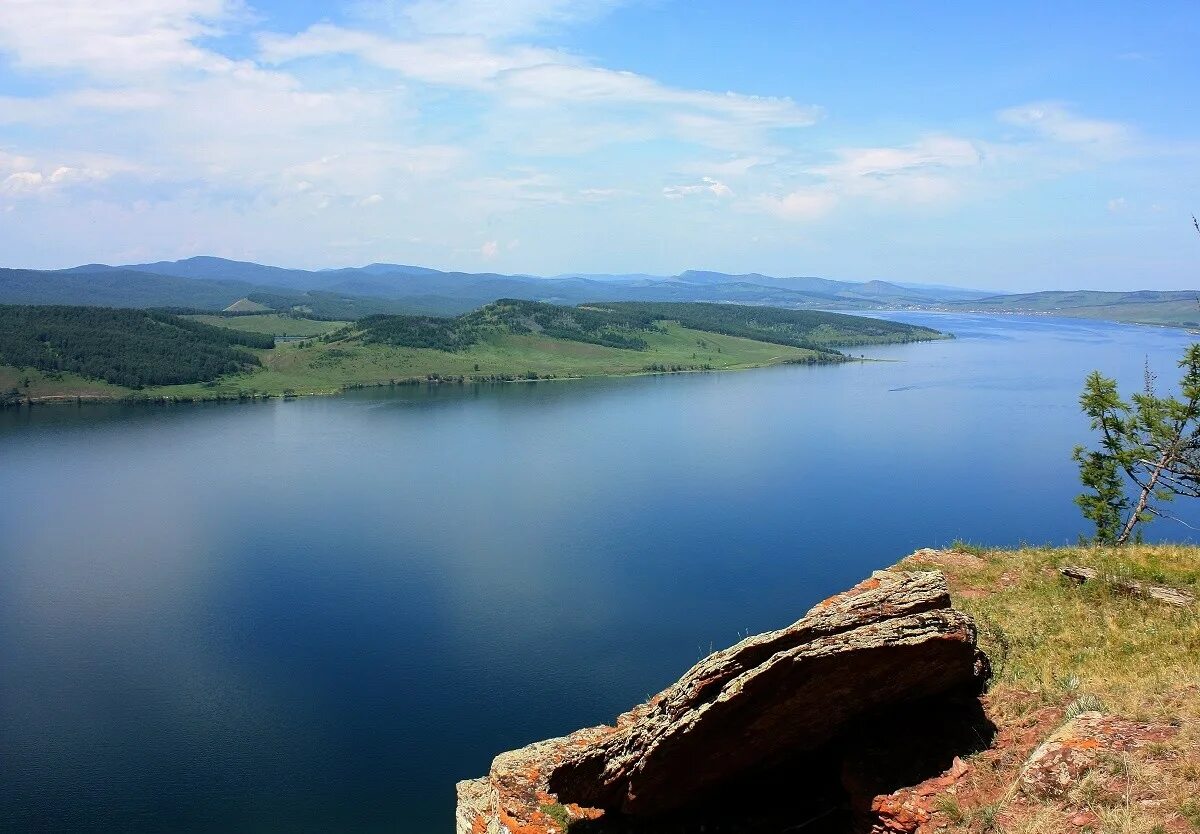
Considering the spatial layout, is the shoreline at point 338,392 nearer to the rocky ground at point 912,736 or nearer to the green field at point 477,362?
the green field at point 477,362

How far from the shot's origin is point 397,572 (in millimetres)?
41375

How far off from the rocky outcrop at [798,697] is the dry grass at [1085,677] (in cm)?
68

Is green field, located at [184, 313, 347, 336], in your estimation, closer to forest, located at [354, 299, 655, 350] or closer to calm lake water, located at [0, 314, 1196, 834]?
forest, located at [354, 299, 655, 350]

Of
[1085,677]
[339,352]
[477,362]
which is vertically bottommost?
[1085,677]

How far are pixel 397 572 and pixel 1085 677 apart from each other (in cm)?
3687

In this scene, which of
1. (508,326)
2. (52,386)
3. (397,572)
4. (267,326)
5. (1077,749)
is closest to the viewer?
(1077,749)

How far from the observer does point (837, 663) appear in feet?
25.6

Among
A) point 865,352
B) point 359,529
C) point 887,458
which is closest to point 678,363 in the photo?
point 865,352

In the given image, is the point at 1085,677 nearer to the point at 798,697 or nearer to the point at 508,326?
the point at 798,697

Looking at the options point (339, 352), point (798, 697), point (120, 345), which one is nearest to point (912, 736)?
point (798, 697)

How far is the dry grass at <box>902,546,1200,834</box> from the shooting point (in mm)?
5992

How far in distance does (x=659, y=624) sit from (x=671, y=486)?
973 inches

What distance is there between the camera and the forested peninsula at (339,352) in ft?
373

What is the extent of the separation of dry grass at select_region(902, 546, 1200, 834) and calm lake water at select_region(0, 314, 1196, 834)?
698 inches
